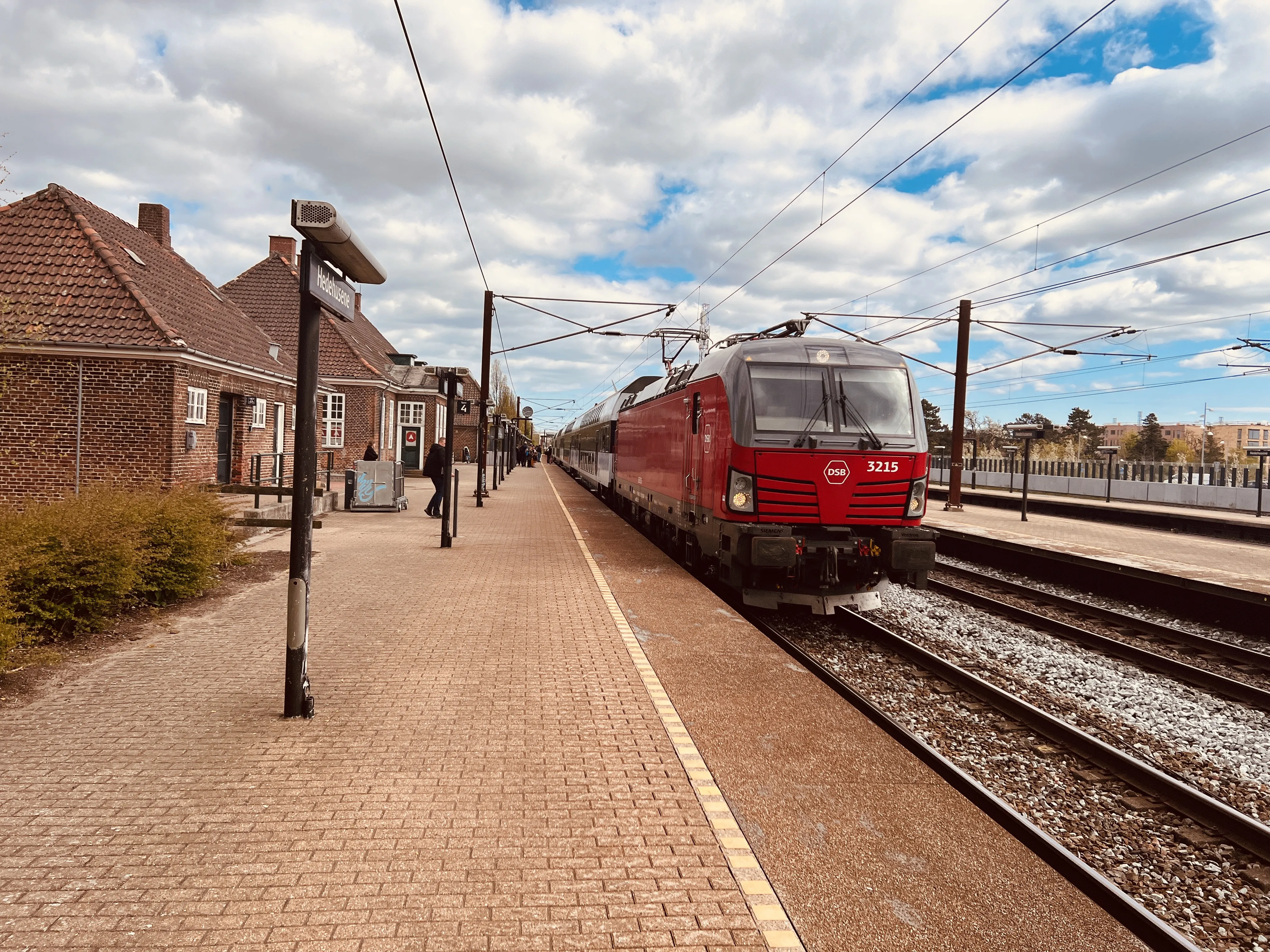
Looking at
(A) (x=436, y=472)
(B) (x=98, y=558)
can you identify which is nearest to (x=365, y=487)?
(A) (x=436, y=472)

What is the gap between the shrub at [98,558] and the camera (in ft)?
21.7

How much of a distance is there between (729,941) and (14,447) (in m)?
16.1

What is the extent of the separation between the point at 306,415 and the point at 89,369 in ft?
39.8

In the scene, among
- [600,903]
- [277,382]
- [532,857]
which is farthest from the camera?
[277,382]

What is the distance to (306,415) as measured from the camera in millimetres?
5137

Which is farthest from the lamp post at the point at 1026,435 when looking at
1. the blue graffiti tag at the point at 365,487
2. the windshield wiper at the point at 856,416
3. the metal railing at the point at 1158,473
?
the blue graffiti tag at the point at 365,487

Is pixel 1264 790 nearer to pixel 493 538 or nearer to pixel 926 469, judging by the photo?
pixel 926 469

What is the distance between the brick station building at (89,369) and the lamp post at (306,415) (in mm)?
9463

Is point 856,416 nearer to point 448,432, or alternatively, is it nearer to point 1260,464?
point 448,432

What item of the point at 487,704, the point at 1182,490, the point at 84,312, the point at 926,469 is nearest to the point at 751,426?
the point at 926,469

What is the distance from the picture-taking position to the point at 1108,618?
36.4ft

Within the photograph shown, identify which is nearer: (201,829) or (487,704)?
(201,829)

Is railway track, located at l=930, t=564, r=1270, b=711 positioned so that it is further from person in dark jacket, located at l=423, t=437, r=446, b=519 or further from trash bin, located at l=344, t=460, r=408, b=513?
trash bin, located at l=344, t=460, r=408, b=513

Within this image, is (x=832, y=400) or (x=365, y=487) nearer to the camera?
(x=832, y=400)
